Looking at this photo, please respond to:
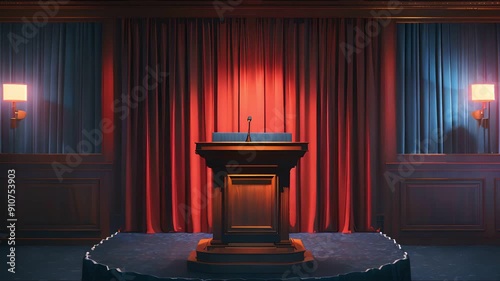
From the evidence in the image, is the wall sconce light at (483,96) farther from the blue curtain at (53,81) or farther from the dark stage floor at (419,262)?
the blue curtain at (53,81)

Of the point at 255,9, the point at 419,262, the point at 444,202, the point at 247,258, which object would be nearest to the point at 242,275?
the point at 247,258

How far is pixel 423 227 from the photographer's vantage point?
20.7 ft

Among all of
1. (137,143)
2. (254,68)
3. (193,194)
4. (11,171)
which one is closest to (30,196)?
(11,171)

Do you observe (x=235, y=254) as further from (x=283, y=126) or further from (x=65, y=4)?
(x=65, y=4)

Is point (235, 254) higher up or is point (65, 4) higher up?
point (65, 4)

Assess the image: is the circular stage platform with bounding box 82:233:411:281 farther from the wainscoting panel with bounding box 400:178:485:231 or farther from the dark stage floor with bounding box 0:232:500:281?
the wainscoting panel with bounding box 400:178:485:231

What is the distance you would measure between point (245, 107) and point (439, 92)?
7.49ft

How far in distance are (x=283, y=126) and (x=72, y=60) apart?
8.44 ft

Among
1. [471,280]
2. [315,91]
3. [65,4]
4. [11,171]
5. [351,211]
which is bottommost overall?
A: [471,280]

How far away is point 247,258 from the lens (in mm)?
4336

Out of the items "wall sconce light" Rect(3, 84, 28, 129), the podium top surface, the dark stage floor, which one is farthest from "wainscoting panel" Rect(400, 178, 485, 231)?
"wall sconce light" Rect(3, 84, 28, 129)

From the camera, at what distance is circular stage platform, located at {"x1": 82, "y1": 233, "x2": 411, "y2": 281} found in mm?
4180

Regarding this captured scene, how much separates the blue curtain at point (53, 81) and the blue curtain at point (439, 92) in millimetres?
3577

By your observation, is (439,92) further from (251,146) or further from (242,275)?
(242,275)
